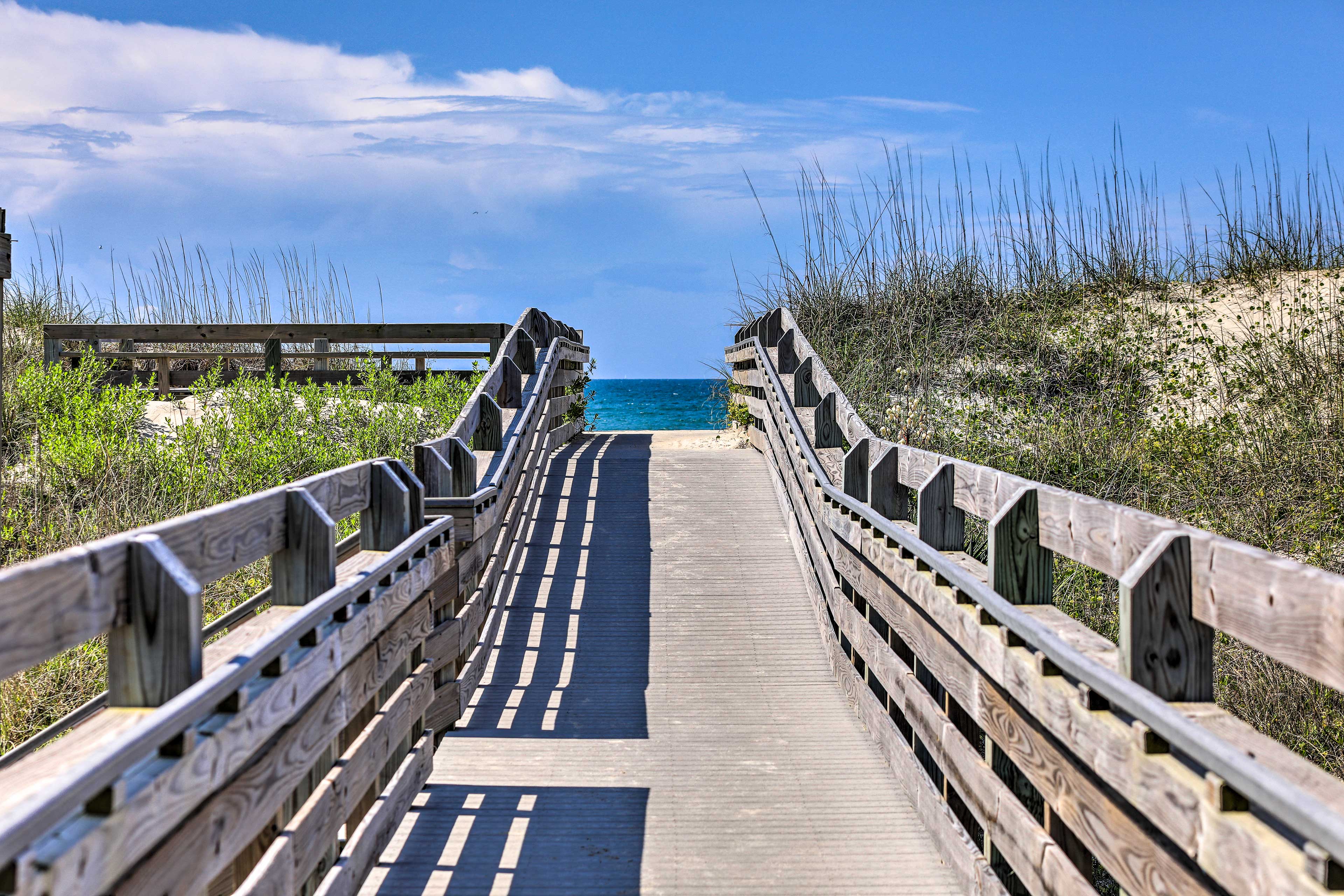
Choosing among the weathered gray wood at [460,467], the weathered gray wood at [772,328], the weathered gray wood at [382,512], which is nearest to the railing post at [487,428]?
the weathered gray wood at [460,467]

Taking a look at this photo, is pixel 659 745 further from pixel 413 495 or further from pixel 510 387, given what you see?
pixel 510 387

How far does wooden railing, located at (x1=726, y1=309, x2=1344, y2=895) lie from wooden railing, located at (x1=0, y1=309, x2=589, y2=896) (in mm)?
1980

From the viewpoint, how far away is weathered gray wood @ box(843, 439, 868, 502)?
5.26m

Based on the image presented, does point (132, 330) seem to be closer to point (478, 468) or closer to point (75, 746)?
point (478, 468)

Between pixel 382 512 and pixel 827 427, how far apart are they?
12.5 feet

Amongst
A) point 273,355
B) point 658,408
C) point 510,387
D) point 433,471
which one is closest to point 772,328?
point 510,387

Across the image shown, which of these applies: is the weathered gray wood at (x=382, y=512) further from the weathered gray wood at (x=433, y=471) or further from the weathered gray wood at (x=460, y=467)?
the weathered gray wood at (x=460, y=467)

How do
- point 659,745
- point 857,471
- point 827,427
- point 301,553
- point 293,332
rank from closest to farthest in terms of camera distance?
point 301,553, point 659,745, point 857,471, point 827,427, point 293,332

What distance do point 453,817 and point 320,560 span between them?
1607mm

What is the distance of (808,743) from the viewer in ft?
15.4

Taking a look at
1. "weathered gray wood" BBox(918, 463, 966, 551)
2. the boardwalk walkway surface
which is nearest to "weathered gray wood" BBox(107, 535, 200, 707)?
the boardwalk walkway surface

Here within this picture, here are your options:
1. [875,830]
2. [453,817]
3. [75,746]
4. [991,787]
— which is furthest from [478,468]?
[75,746]

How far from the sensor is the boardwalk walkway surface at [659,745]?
3.54m

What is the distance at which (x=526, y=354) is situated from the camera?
9.03 meters
